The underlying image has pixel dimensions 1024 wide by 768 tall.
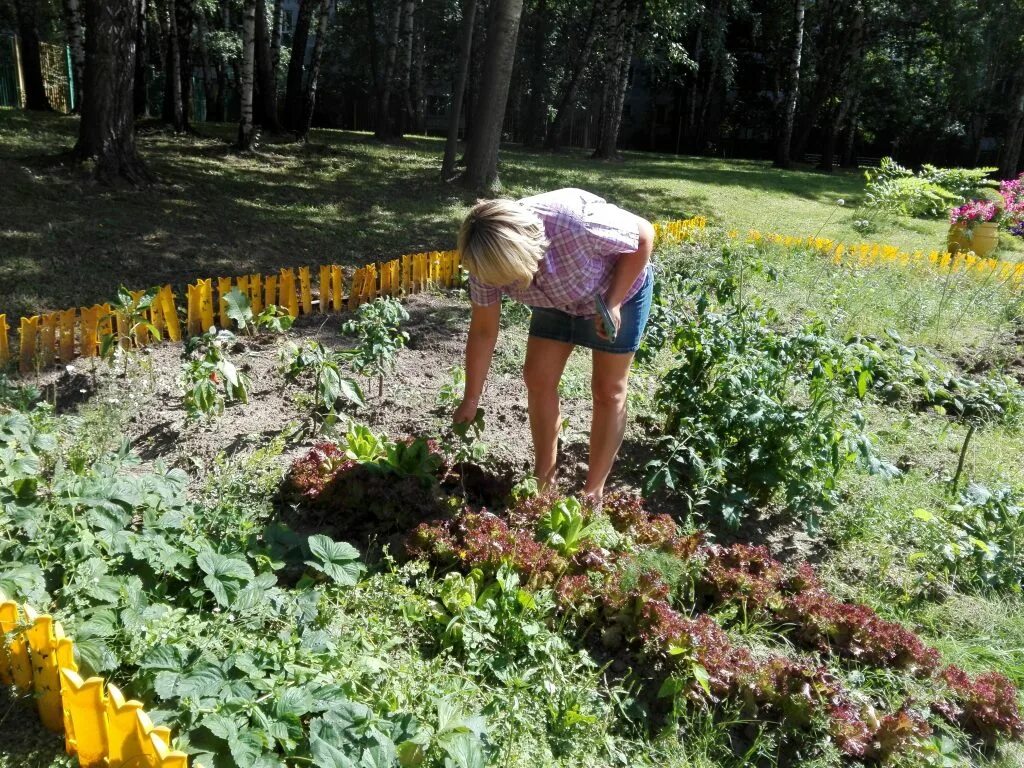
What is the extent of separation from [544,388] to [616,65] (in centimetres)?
1740

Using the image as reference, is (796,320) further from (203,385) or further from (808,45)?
(808,45)

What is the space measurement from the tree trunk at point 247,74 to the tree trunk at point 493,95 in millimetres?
3438

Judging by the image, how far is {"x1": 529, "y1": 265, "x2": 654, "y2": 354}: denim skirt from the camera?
3.14 metres

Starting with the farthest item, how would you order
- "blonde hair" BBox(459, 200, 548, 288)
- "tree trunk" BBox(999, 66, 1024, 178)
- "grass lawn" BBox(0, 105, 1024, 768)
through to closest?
"tree trunk" BBox(999, 66, 1024, 178), "blonde hair" BBox(459, 200, 548, 288), "grass lawn" BBox(0, 105, 1024, 768)

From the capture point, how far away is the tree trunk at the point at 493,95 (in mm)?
10586

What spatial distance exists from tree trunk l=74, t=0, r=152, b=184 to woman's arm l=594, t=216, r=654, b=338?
290 inches

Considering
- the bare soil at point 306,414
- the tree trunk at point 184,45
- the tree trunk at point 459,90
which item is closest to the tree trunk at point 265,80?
the tree trunk at point 184,45

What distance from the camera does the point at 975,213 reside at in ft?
36.7

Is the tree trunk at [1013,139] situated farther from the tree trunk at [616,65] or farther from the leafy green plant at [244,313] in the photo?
the leafy green plant at [244,313]

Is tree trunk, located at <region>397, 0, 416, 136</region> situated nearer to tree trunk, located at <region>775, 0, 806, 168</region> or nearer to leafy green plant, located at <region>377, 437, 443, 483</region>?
tree trunk, located at <region>775, 0, 806, 168</region>

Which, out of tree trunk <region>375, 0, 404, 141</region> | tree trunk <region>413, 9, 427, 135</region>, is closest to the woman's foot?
tree trunk <region>375, 0, 404, 141</region>

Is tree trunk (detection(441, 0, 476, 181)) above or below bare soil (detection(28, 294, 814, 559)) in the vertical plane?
above

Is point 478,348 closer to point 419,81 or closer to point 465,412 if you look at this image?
point 465,412

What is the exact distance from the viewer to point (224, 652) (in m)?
2.16
